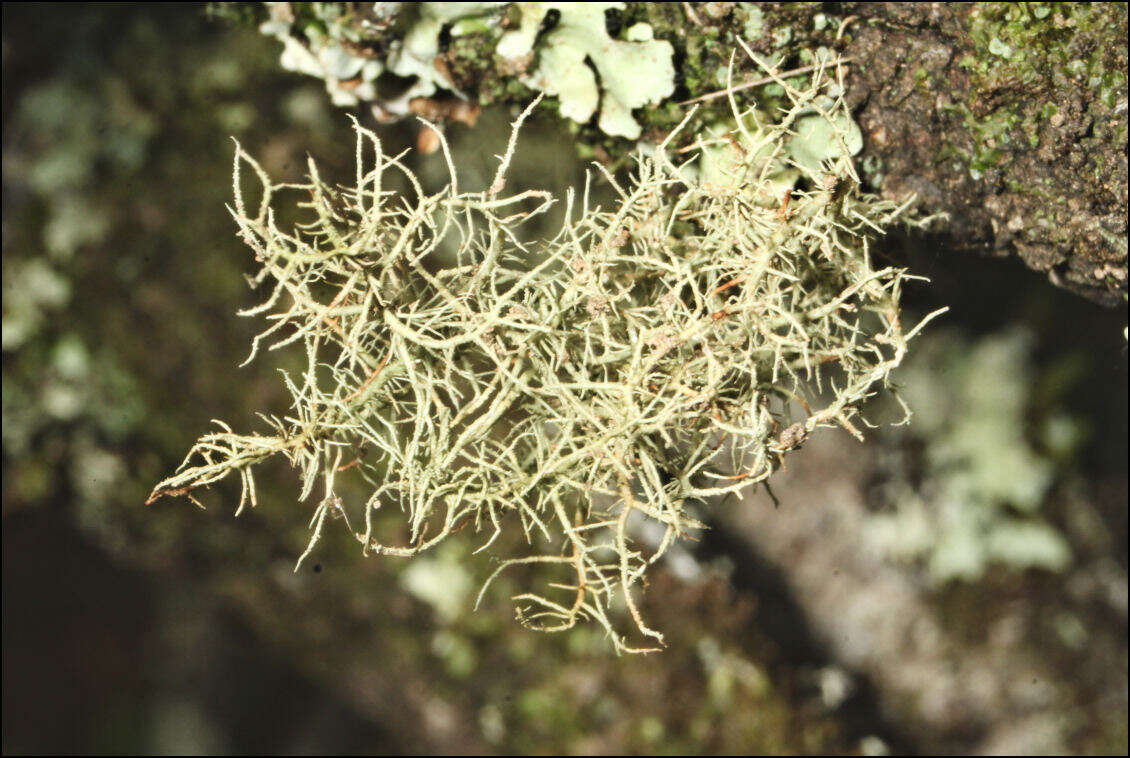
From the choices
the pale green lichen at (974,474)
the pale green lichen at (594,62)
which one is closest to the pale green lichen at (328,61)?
the pale green lichen at (594,62)

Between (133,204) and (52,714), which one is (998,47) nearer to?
(133,204)

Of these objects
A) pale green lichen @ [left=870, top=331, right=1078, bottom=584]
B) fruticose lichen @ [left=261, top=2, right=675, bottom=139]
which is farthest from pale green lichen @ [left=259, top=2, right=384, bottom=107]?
pale green lichen @ [left=870, top=331, right=1078, bottom=584]

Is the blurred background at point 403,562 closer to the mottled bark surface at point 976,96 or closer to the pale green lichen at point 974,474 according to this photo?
the pale green lichen at point 974,474

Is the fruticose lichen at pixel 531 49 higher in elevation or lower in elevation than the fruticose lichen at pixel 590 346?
higher

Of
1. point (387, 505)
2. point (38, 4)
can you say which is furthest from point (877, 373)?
point (38, 4)

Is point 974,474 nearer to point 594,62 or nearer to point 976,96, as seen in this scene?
point 976,96
